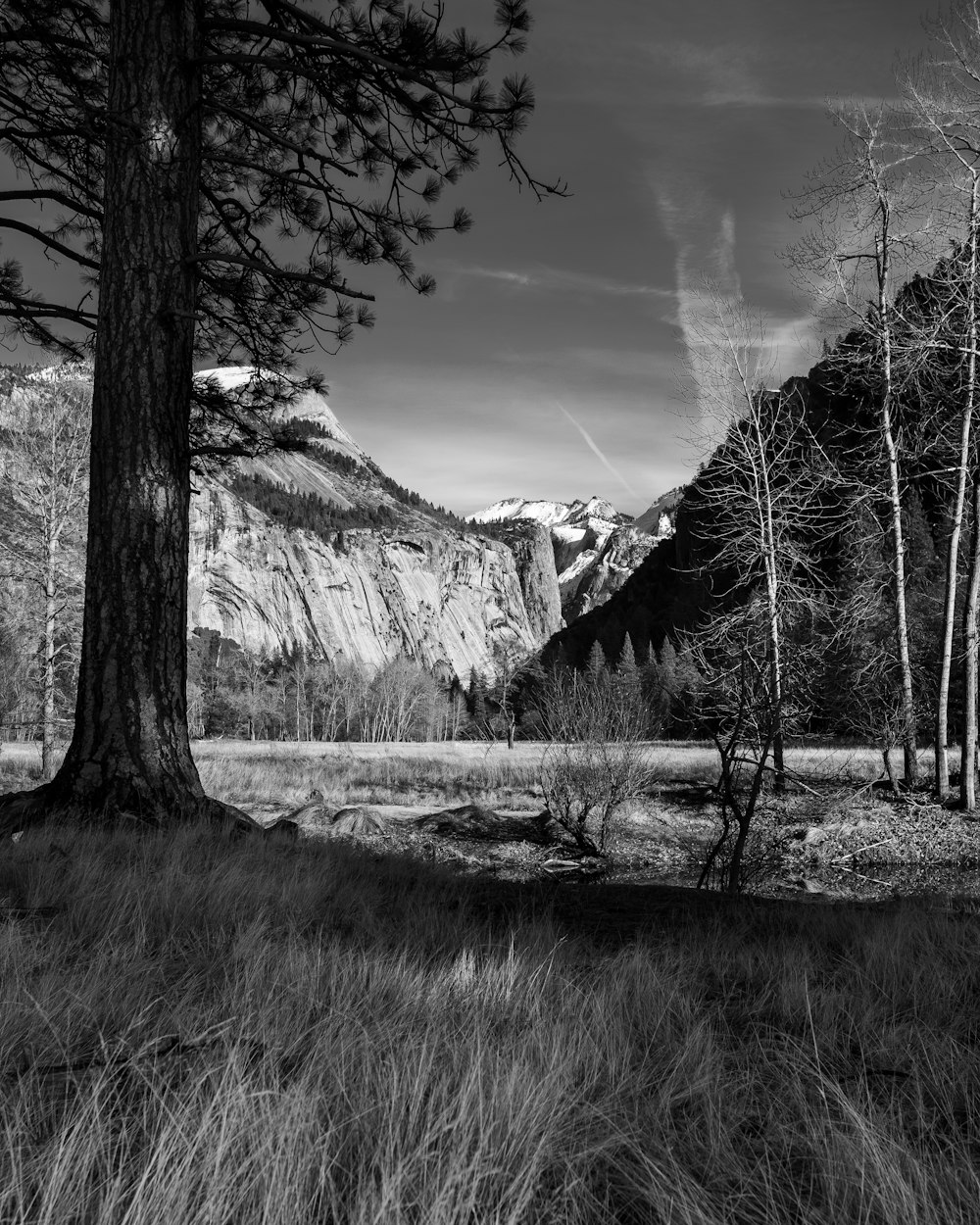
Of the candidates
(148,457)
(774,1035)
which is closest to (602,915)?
(774,1035)

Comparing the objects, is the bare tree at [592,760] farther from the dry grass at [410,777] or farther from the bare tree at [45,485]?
the bare tree at [45,485]

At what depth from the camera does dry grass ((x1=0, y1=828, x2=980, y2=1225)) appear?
1059 mm

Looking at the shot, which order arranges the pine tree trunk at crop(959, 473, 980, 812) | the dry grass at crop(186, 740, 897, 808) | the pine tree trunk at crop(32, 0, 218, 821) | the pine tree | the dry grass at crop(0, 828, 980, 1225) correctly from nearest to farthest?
the dry grass at crop(0, 828, 980, 1225)
the pine tree trunk at crop(32, 0, 218, 821)
the pine tree trunk at crop(959, 473, 980, 812)
the dry grass at crop(186, 740, 897, 808)
the pine tree

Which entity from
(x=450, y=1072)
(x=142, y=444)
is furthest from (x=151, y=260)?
(x=450, y=1072)

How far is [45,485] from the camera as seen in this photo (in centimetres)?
1486

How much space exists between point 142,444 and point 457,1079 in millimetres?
4244

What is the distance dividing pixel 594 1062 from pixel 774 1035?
642mm

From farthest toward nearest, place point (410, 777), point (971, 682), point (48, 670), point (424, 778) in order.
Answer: point (410, 777) < point (424, 778) < point (48, 670) < point (971, 682)

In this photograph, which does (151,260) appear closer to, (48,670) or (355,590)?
(48,670)

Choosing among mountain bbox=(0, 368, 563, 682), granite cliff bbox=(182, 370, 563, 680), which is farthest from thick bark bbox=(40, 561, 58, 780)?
granite cliff bbox=(182, 370, 563, 680)

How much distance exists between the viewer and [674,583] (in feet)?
333

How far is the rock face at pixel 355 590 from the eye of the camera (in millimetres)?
113875

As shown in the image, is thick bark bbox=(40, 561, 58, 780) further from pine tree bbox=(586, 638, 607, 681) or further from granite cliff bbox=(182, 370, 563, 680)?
granite cliff bbox=(182, 370, 563, 680)

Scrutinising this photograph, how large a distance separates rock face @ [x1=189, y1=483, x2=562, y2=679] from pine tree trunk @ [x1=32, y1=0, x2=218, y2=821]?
305ft
